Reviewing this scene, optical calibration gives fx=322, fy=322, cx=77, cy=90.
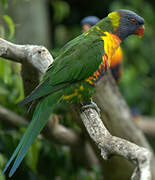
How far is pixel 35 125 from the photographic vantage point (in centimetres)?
132

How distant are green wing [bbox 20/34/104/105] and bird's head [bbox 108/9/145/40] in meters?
0.16

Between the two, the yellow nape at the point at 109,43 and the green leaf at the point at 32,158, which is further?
the green leaf at the point at 32,158

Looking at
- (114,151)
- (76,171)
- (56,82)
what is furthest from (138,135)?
(114,151)

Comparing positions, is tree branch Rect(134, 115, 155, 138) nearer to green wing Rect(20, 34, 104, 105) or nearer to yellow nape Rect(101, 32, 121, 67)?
yellow nape Rect(101, 32, 121, 67)

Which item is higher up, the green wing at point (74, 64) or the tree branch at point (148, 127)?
the green wing at point (74, 64)

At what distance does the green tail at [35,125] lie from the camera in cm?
123

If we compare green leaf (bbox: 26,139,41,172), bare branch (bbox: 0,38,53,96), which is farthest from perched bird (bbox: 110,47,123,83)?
bare branch (bbox: 0,38,53,96)

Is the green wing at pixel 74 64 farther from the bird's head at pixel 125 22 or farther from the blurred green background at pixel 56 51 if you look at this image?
the blurred green background at pixel 56 51

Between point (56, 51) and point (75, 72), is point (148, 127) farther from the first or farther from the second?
point (75, 72)

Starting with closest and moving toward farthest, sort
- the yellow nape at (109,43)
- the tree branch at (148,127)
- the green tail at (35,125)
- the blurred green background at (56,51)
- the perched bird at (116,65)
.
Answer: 1. the green tail at (35,125)
2. the yellow nape at (109,43)
3. the blurred green background at (56,51)
4. the perched bird at (116,65)
5. the tree branch at (148,127)

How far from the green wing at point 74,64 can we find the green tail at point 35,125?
1.6 inches

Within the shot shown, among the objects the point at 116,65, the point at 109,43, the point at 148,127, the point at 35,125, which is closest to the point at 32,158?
the point at 35,125

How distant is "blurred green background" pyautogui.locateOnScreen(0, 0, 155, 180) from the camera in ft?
6.51

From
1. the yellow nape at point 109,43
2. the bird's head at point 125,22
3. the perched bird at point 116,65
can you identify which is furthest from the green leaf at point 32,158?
the perched bird at point 116,65
